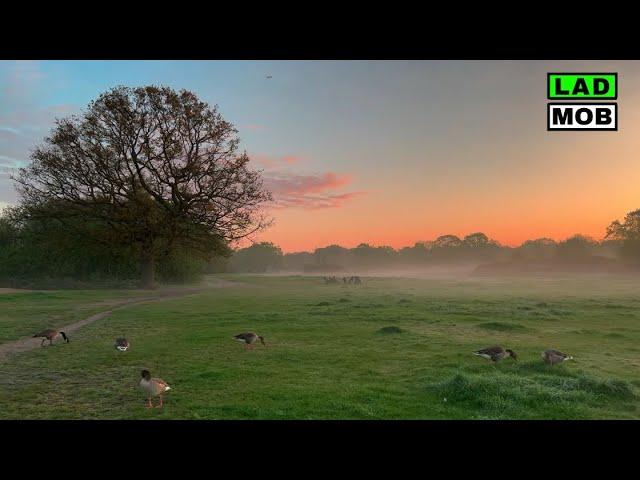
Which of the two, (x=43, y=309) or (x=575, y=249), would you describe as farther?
(x=575, y=249)

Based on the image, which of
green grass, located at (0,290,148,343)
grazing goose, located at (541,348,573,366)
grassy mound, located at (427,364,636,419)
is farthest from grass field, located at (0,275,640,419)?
grazing goose, located at (541,348,573,366)

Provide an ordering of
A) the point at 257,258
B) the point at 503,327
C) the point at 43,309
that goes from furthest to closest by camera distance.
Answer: the point at 257,258 → the point at 43,309 → the point at 503,327

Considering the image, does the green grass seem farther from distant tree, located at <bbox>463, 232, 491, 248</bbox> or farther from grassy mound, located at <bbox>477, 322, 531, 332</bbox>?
distant tree, located at <bbox>463, 232, 491, 248</bbox>

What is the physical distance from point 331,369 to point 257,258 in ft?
502

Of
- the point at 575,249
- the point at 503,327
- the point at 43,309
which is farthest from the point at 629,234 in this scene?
the point at 43,309

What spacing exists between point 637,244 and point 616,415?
369ft

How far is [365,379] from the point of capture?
562 inches

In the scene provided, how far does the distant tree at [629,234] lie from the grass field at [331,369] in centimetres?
8687

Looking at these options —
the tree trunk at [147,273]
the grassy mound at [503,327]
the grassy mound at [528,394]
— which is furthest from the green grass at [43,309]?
the grassy mound at [503,327]

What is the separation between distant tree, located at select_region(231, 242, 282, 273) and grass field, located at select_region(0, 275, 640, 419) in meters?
132

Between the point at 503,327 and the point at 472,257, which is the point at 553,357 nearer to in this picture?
the point at 503,327

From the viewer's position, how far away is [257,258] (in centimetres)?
16662
